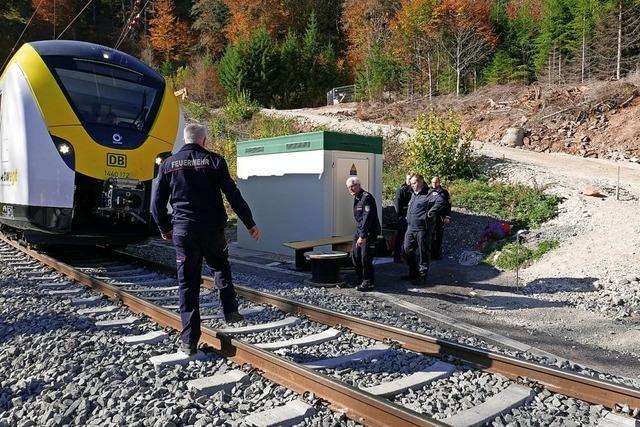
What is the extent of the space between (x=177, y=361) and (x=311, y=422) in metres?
1.49

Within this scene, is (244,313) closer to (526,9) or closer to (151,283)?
(151,283)

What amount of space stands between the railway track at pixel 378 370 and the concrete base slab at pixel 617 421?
0.09ft

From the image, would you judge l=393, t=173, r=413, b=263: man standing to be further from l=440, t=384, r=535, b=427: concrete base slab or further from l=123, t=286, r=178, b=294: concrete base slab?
l=440, t=384, r=535, b=427: concrete base slab

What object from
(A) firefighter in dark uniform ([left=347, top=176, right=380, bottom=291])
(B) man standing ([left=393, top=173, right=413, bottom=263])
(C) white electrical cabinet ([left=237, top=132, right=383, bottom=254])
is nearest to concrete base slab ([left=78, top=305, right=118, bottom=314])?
(A) firefighter in dark uniform ([left=347, top=176, right=380, bottom=291])

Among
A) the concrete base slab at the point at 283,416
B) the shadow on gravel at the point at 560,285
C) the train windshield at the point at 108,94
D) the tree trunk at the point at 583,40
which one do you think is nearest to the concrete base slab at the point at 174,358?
the concrete base slab at the point at 283,416

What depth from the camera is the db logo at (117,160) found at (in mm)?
8627

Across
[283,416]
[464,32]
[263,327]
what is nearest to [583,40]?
[464,32]

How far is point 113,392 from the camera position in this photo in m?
3.90

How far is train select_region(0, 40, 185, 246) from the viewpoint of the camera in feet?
27.1

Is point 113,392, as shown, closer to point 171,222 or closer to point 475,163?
point 171,222

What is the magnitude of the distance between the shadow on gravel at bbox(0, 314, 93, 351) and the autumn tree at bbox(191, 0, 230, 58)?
50.3 meters

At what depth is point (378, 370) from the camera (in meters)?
4.54

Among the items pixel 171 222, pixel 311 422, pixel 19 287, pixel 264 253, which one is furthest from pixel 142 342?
pixel 264 253

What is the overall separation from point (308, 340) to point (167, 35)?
5583 cm
